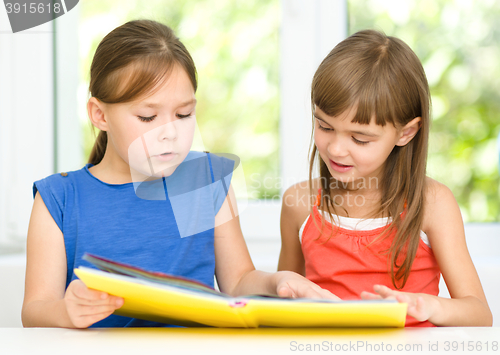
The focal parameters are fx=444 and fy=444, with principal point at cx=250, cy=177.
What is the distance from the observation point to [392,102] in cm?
76

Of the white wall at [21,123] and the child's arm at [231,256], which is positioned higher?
the white wall at [21,123]

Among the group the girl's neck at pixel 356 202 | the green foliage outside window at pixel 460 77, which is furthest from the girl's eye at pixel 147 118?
the green foliage outside window at pixel 460 77

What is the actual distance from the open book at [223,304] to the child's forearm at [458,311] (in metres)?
0.16

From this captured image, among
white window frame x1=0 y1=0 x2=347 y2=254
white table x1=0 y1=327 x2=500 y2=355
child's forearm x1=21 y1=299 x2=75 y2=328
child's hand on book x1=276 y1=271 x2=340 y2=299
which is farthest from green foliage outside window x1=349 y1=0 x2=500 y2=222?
child's forearm x1=21 y1=299 x2=75 y2=328

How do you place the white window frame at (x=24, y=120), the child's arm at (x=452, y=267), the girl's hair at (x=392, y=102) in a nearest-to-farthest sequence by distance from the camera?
the child's arm at (x=452, y=267) → the girl's hair at (x=392, y=102) → the white window frame at (x=24, y=120)

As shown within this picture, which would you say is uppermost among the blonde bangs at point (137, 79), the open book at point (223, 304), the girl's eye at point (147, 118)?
the blonde bangs at point (137, 79)

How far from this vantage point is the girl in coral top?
757 mm

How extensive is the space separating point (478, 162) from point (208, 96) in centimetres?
90

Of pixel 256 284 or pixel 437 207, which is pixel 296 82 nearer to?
pixel 437 207

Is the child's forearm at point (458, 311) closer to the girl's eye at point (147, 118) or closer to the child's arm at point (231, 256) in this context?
the child's arm at point (231, 256)

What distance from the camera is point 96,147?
2.96 feet

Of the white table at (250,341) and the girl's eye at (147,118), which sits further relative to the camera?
the girl's eye at (147,118)

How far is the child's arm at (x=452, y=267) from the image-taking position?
638 millimetres

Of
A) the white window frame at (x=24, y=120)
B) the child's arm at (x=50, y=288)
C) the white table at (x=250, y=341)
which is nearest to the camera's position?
the white table at (x=250, y=341)
